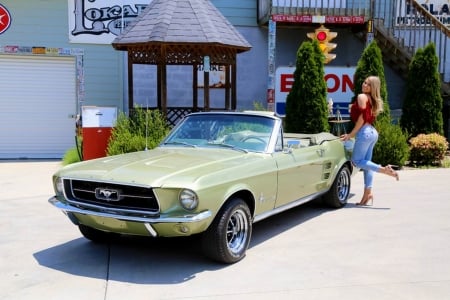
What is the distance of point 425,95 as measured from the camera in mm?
11953

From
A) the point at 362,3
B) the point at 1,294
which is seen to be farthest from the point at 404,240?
the point at 362,3

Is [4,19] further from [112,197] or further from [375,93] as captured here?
[112,197]

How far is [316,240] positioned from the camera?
5535mm

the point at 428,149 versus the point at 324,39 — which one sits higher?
the point at 324,39

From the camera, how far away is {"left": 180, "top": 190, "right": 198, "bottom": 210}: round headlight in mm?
4223

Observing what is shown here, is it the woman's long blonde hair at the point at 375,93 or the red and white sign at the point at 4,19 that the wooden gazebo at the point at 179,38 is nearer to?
the red and white sign at the point at 4,19

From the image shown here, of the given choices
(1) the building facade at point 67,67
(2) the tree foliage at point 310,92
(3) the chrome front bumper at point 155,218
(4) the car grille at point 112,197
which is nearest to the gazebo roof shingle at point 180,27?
(2) the tree foliage at point 310,92

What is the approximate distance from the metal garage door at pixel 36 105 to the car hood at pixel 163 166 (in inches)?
354

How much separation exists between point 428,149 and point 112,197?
8554 millimetres

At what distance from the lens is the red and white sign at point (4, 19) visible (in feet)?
42.6

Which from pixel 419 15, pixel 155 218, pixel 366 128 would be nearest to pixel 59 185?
pixel 155 218

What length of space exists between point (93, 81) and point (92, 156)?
4.07m

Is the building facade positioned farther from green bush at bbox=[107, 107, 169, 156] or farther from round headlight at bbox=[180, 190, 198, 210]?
round headlight at bbox=[180, 190, 198, 210]

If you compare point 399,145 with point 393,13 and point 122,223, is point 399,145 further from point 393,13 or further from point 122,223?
point 122,223
